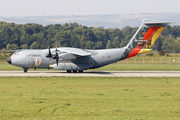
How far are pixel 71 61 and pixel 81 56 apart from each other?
6.11ft

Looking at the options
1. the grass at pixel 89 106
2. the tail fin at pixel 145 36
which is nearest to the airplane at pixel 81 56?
Result: the tail fin at pixel 145 36

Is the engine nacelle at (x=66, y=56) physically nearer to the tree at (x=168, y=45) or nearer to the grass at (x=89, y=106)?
the grass at (x=89, y=106)

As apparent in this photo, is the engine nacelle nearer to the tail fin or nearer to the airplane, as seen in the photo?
the airplane

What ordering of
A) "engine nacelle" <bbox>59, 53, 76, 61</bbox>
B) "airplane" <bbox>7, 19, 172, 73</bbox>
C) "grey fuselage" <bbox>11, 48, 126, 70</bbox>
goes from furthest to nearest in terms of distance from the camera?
"grey fuselage" <bbox>11, 48, 126, 70</bbox>, "airplane" <bbox>7, 19, 172, 73</bbox>, "engine nacelle" <bbox>59, 53, 76, 61</bbox>

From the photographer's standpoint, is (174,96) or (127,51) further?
(127,51)

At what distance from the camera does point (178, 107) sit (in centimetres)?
1706

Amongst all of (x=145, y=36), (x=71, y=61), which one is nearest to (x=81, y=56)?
(x=71, y=61)

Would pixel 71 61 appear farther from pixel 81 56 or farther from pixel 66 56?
pixel 81 56

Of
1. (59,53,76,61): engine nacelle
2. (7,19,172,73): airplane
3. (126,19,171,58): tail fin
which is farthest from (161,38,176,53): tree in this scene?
(59,53,76,61): engine nacelle

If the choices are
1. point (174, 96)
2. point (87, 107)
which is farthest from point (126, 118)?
point (174, 96)

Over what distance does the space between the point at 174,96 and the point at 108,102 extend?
245 inches

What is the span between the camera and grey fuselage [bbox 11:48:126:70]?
43125mm

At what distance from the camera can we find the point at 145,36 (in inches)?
1767

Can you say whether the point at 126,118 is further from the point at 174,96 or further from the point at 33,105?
the point at 174,96
